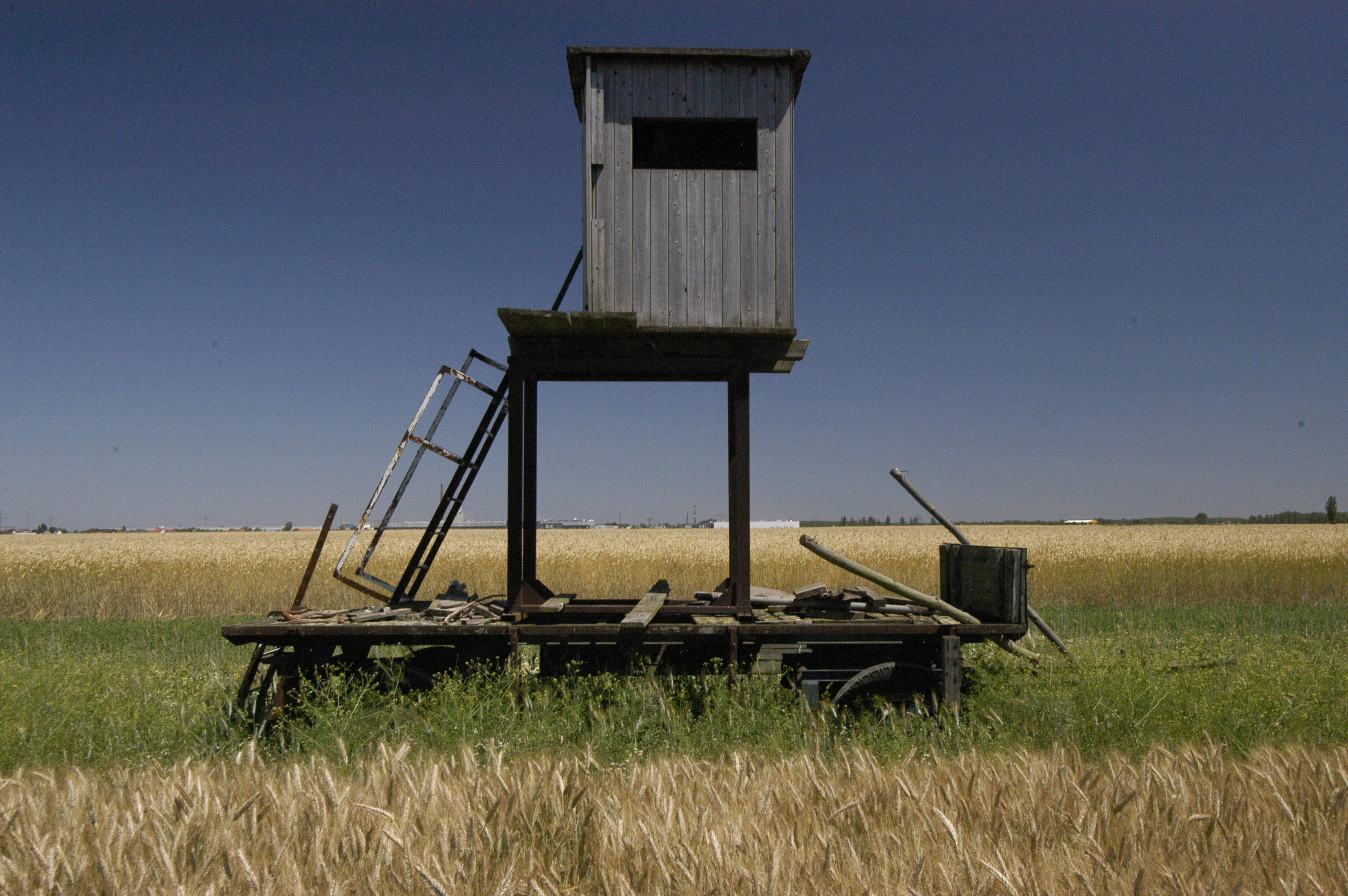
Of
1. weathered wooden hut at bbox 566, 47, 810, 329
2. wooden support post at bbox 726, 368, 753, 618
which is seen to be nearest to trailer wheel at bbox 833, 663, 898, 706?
wooden support post at bbox 726, 368, 753, 618

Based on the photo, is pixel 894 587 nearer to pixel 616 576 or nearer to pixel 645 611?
pixel 645 611

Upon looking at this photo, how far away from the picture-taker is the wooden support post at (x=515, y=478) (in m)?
8.16

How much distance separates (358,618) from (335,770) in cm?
283

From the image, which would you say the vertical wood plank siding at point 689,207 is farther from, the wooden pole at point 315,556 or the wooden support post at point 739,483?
the wooden pole at point 315,556

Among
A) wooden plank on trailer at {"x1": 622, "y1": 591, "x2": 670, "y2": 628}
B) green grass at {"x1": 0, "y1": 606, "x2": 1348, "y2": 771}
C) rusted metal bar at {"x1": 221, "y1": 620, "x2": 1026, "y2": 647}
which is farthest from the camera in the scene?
A: rusted metal bar at {"x1": 221, "y1": 620, "x2": 1026, "y2": 647}

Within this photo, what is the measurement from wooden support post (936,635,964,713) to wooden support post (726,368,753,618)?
195 cm

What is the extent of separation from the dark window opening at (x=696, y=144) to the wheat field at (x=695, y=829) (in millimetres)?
7278

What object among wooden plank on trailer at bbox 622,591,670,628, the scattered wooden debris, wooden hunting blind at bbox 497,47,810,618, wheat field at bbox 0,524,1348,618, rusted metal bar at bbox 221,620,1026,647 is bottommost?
wheat field at bbox 0,524,1348,618

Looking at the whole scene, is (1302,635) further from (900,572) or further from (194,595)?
(194,595)

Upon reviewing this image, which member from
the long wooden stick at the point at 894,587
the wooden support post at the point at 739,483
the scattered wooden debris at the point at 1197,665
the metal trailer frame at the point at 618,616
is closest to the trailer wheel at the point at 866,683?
the metal trailer frame at the point at 618,616

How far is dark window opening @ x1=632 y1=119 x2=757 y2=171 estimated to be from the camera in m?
9.27

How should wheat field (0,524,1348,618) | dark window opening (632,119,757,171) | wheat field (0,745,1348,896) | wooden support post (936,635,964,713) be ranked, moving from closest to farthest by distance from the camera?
wheat field (0,745,1348,896), wooden support post (936,635,964,713), dark window opening (632,119,757,171), wheat field (0,524,1348,618)

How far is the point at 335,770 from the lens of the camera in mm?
4902

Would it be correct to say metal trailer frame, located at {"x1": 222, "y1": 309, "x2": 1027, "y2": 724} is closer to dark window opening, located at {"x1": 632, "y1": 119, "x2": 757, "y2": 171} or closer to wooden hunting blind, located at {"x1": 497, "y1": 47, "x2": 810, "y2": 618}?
wooden hunting blind, located at {"x1": 497, "y1": 47, "x2": 810, "y2": 618}
